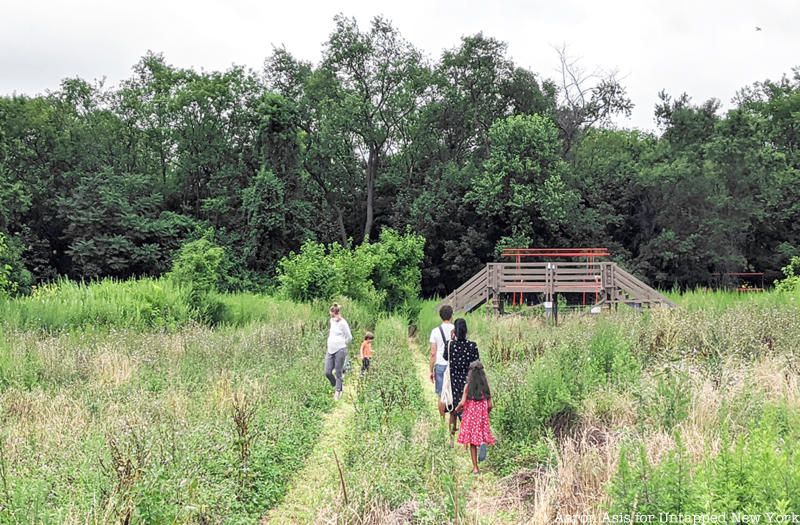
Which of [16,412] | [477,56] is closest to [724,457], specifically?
[16,412]

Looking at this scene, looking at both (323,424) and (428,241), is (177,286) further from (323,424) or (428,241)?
(428,241)

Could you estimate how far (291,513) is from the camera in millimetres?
5961

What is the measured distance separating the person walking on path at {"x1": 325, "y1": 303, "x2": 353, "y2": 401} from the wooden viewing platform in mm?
13732

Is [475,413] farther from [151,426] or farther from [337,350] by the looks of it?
[337,350]

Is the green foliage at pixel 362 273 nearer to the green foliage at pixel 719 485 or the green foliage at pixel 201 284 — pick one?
the green foliage at pixel 201 284

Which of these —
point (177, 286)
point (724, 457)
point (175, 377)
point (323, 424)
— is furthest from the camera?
point (177, 286)

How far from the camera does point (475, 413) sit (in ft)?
23.5

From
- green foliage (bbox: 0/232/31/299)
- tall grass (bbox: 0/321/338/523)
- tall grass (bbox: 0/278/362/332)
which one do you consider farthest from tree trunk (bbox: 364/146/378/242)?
tall grass (bbox: 0/321/338/523)

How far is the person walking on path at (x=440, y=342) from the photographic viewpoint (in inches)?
362

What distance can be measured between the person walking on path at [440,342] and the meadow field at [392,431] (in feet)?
2.07

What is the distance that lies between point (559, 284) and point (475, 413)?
1764cm

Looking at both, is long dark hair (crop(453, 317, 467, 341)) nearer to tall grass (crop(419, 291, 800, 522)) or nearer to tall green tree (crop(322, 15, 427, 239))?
tall grass (crop(419, 291, 800, 522))

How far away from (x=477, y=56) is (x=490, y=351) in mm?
30899

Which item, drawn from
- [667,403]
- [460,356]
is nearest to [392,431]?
[460,356]
